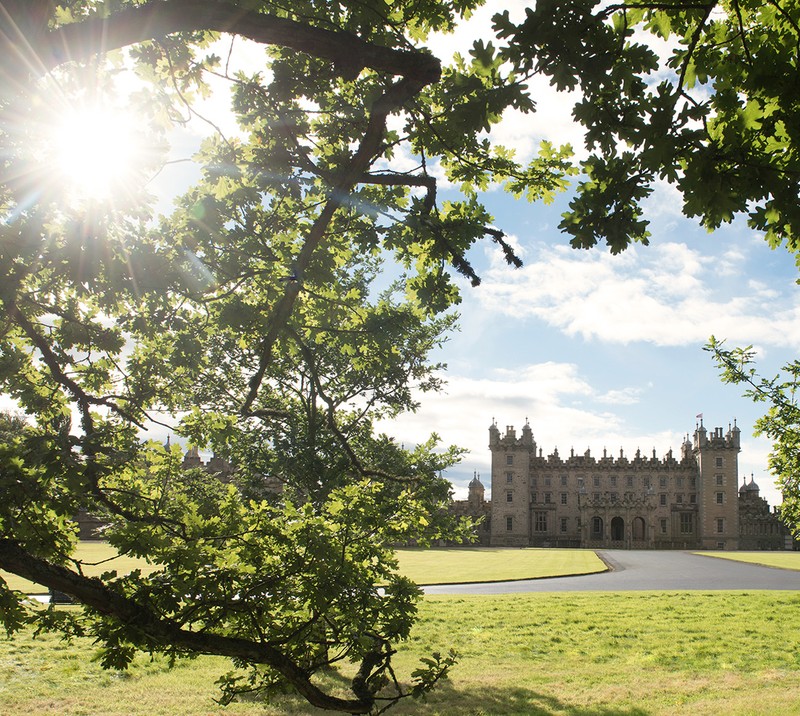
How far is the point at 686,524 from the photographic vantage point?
82.4 metres

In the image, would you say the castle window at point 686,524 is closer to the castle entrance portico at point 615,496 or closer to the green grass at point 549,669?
the castle entrance portico at point 615,496

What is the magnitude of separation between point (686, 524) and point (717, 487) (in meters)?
5.87

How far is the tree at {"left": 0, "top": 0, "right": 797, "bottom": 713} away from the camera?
4.06 metres

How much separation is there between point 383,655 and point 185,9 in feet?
16.7

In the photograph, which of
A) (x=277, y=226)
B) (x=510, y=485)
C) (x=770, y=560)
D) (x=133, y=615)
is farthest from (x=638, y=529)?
(x=133, y=615)

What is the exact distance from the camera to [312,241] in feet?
16.4

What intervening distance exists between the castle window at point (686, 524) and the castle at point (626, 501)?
0.12m

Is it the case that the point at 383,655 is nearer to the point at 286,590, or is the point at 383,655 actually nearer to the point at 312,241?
A: the point at 286,590

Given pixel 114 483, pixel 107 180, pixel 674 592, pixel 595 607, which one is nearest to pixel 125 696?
pixel 114 483

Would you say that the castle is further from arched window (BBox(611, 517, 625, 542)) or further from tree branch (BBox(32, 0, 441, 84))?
tree branch (BBox(32, 0, 441, 84))

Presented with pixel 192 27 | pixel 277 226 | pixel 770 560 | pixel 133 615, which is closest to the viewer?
pixel 192 27

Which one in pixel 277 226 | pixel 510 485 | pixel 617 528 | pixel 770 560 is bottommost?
pixel 617 528

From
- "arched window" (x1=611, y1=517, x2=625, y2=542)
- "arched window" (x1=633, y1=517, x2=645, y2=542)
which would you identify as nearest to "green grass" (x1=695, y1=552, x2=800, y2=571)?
"arched window" (x1=633, y1=517, x2=645, y2=542)

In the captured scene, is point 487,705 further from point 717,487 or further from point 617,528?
point 717,487
